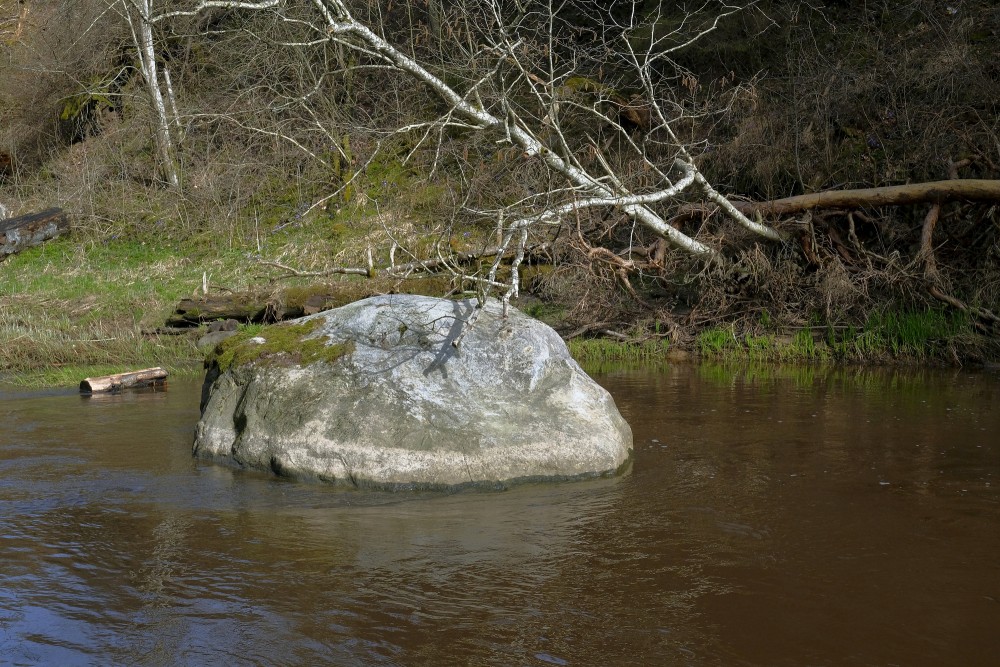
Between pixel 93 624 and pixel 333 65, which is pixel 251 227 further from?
pixel 93 624

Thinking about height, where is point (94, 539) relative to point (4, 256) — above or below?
below

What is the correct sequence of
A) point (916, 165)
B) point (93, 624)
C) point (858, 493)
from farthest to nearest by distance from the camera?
1. point (916, 165)
2. point (858, 493)
3. point (93, 624)

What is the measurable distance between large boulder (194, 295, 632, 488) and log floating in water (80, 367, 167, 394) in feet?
11.1

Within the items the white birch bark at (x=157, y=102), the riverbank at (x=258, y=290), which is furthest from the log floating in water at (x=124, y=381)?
the white birch bark at (x=157, y=102)

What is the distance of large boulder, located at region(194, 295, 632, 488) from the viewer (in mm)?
6172

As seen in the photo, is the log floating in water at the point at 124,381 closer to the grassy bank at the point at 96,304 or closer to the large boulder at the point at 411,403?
the grassy bank at the point at 96,304

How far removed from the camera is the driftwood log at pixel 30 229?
62.8 ft

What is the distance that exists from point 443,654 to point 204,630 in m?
1.03

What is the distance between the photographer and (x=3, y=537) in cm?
516

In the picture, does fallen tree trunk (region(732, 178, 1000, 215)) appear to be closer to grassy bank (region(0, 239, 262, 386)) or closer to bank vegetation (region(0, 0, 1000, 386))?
bank vegetation (region(0, 0, 1000, 386))

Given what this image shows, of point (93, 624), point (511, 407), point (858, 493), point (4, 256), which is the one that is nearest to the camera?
point (93, 624)

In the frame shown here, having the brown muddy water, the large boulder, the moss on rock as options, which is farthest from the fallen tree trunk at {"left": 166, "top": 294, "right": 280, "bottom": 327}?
the large boulder

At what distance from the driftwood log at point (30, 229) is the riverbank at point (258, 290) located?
135 inches

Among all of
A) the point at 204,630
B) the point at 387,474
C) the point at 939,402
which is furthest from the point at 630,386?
the point at 204,630
